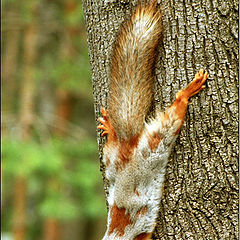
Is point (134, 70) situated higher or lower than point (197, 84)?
higher

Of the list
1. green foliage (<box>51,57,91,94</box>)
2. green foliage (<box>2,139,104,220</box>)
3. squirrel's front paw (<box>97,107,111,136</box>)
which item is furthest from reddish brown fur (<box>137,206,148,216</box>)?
green foliage (<box>51,57,91,94</box>)

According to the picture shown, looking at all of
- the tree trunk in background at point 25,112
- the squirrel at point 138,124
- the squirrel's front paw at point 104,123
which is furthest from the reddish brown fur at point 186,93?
the tree trunk in background at point 25,112

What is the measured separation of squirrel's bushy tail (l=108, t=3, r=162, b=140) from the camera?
7.24ft

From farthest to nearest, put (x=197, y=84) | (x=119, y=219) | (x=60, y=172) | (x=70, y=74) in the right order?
(x=70, y=74) < (x=60, y=172) < (x=119, y=219) < (x=197, y=84)

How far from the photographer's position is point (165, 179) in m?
2.25

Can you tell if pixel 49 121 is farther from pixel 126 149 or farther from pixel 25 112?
pixel 126 149

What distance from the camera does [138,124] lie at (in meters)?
2.29

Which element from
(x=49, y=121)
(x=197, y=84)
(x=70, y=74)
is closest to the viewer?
(x=197, y=84)

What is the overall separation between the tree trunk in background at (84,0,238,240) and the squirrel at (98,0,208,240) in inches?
2.0

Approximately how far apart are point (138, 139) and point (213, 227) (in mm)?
627

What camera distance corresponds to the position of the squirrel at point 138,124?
2.20 metres

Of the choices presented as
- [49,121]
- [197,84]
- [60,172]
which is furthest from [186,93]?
[49,121]

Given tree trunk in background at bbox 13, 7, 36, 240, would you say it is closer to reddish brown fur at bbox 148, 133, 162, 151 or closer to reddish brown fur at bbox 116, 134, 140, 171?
reddish brown fur at bbox 116, 134, 140, 171

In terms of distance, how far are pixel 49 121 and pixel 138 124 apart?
5.18 meters
